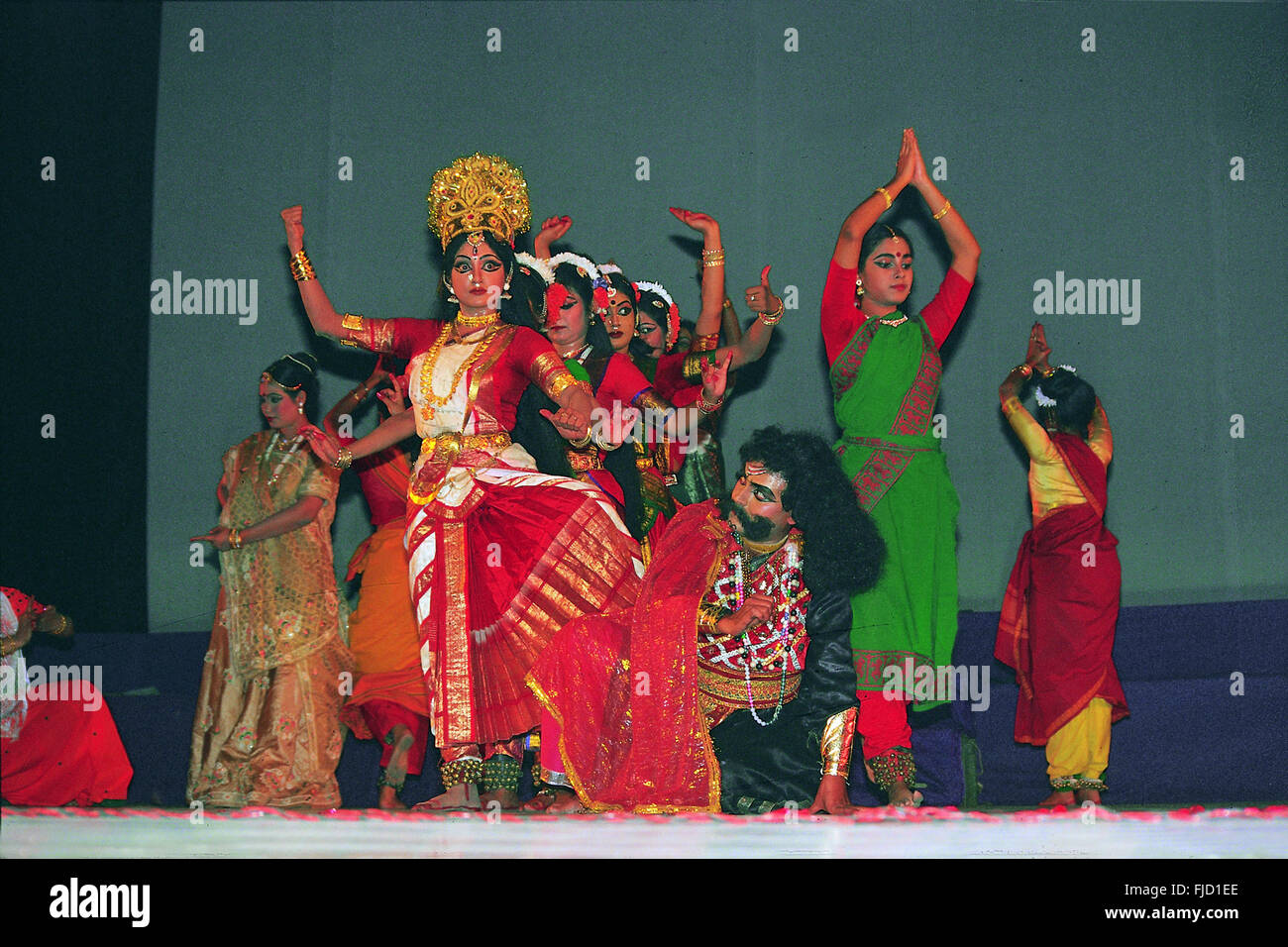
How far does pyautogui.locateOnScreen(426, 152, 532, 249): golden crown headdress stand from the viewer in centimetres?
440

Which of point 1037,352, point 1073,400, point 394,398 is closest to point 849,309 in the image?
point 1037,352

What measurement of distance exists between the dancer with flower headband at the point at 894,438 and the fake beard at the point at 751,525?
401mm

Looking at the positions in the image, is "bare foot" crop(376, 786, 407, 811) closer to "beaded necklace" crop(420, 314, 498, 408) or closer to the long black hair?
"beaded necklace" crop(420, 314, 498, 408)

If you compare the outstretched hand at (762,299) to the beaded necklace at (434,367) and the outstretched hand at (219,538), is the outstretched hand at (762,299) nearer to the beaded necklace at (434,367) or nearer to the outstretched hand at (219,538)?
the beaded necklace at (434,367)

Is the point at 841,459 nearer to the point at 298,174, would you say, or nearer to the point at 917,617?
the point at 917,617

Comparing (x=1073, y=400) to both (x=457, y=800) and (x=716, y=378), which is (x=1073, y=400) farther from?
(x=457, y=800)

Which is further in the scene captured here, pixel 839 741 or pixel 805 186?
pixel 805 186

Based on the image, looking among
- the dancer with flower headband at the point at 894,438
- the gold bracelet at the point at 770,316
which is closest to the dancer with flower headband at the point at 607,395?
the gold bracelet at the point at 770,316

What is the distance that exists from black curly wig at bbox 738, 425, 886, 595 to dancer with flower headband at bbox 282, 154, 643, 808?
20.2 inches

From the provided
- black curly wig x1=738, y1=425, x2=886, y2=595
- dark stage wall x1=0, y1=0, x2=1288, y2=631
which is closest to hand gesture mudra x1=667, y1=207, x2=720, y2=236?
black curly wig x1=738, y1=425, x2=886, y2=595

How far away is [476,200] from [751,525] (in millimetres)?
1339

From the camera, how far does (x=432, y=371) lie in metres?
4.21

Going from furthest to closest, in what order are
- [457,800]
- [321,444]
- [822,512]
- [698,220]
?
[698,220] → [321,444] → [457,800] → [822,512]

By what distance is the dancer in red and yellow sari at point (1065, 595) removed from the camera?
441cm
